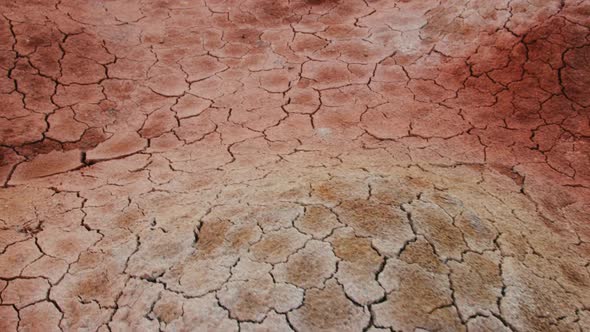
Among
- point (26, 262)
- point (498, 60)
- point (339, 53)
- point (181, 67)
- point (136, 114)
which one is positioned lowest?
point (26, 262)

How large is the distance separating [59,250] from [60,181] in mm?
650

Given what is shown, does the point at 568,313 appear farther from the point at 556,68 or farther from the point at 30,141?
the point at 30,141

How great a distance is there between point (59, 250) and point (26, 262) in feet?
0.50

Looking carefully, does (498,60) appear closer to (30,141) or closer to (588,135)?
(588,135)

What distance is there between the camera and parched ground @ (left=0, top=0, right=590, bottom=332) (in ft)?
5.90

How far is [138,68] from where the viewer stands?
12.0 ft

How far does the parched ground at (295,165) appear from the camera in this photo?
1799mm

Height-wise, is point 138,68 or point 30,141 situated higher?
point 138,68

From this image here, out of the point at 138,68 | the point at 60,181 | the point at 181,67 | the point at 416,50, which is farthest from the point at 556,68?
the point at 60,181

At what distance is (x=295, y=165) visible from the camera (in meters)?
2.62

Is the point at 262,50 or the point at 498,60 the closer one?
the point at 498,60

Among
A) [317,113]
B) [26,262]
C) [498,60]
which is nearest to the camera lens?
[26,262]

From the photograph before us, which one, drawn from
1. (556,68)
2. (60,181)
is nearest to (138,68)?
(60,181)

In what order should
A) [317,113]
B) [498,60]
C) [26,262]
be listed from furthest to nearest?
1. [498,60]
2. [317,113]
3. [26,262]
